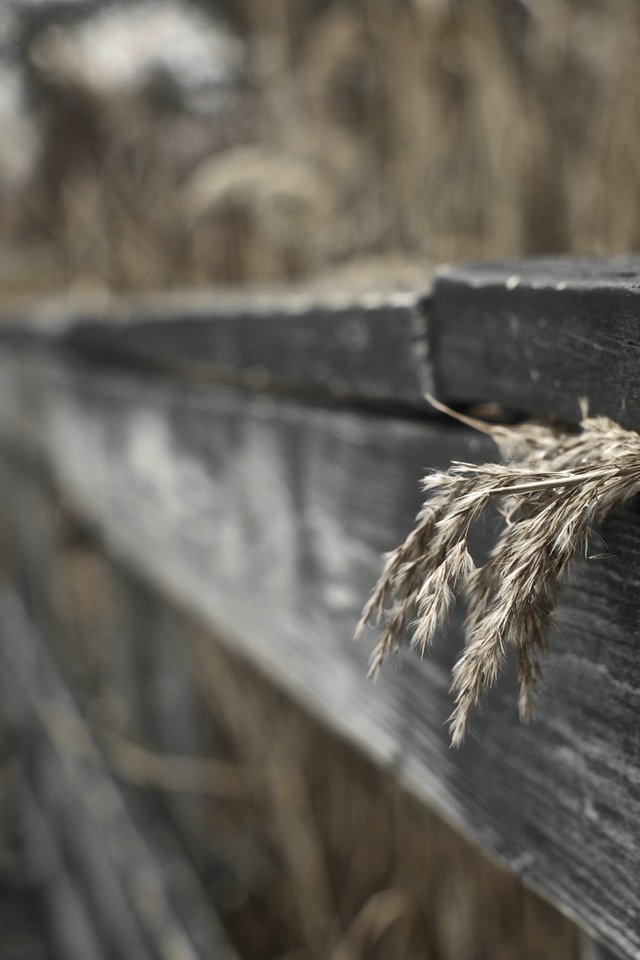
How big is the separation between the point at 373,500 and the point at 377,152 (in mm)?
1427

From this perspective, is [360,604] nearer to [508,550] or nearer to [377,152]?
[508,550]

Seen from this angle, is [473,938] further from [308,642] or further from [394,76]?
[394,76]

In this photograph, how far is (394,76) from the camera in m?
1.86

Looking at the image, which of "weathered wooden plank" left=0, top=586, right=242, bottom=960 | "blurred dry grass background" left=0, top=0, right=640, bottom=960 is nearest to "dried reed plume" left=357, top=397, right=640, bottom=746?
"blurred dry grass background" left=0, top=0, right=640, bottom=960

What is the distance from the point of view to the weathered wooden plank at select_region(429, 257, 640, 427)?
50 centimetres

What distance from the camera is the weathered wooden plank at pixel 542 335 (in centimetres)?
50

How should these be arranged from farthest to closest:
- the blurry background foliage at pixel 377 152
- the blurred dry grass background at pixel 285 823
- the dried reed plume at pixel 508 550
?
the blurred dry grass background at pixel 285 823
the blurry background foliage at pixel 377 152
the dried reed plume at pixel 508 550

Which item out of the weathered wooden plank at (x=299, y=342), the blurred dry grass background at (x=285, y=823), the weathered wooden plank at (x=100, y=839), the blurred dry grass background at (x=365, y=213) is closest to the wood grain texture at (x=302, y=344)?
the weathered wooden plank at (x=299, y=342)

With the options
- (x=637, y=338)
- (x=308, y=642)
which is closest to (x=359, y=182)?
(x=308, y=642)

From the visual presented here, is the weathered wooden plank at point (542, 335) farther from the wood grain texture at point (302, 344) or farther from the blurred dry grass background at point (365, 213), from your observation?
the blurred dry grass background at point (365, 213)

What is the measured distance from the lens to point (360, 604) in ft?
2.95

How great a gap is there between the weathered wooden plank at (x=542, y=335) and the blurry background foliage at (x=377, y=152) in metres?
0.61

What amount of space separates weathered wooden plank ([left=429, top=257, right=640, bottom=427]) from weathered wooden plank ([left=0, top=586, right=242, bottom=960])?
1647mm

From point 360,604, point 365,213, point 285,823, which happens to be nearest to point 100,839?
point 285,823
